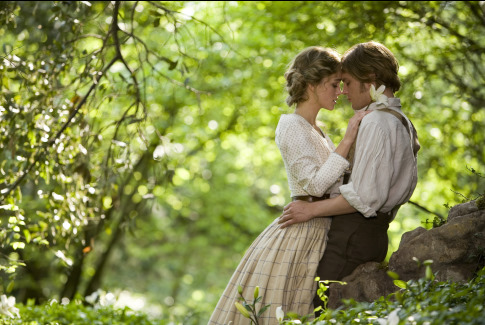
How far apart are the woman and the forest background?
0.72 meters

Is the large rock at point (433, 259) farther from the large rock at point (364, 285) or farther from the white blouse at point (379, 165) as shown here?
the white blouse at point (379, 165)

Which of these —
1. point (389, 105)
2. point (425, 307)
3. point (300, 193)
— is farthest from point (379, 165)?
point (425, 307)

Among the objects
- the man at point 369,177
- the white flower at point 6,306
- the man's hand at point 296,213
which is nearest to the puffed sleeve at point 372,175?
the man at point 369,177

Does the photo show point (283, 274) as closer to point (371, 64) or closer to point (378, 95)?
point (378, 95)

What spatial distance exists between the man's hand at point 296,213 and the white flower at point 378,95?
2.08 ft

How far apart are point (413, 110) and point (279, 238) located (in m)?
6.03

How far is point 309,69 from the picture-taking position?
3512 millimetres

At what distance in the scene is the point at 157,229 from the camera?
50.0 feet

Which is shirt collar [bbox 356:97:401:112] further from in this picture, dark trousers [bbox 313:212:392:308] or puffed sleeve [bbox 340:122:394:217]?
dark trousers [bbox 313:212:392:308]

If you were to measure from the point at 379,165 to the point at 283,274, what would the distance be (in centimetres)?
73

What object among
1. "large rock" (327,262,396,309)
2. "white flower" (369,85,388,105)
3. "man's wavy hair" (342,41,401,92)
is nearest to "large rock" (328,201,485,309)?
"large rock" (327,262,396,309)

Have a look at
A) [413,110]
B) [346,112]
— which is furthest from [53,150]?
[413,110]

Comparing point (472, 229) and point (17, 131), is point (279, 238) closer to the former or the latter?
point (472, 229)

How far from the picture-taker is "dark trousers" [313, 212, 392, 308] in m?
3.32
